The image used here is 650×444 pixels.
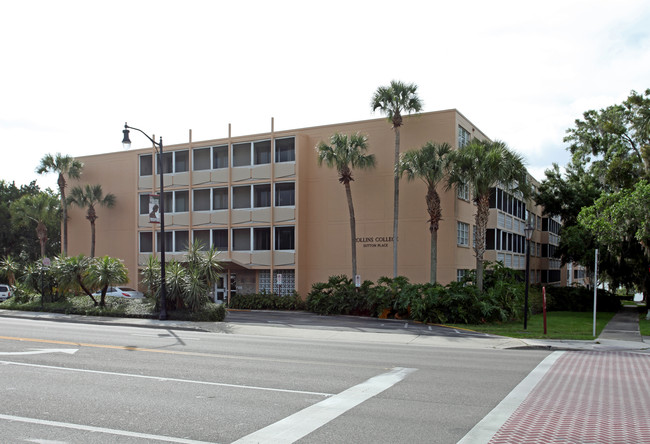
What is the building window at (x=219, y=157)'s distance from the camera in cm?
3616

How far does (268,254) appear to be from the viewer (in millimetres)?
33469

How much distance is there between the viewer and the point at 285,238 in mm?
33469

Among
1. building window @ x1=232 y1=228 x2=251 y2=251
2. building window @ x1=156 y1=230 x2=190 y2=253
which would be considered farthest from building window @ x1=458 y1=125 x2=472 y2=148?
building window @ x1=156 y1=230 x2=190 y2=253

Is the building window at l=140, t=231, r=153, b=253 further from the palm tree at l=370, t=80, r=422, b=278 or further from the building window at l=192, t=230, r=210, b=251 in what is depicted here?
the palm tree at l=370, t=80, r=422, b=278

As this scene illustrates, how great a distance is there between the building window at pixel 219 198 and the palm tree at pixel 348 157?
341 inches

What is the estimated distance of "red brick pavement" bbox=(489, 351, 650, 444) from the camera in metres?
6.71

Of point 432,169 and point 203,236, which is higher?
point 432,169

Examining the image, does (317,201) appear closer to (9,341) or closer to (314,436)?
(9,341)

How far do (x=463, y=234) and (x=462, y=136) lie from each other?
539 cm

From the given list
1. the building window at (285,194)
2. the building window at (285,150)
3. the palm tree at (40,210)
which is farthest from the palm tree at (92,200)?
the building window at (285,150)

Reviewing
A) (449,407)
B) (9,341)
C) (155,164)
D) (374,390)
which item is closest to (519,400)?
(449,407)

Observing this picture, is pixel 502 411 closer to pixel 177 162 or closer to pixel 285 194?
pixel 285 194

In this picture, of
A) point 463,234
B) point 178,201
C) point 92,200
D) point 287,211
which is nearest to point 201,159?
point 178,201

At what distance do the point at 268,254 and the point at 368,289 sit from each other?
8.26 metres
